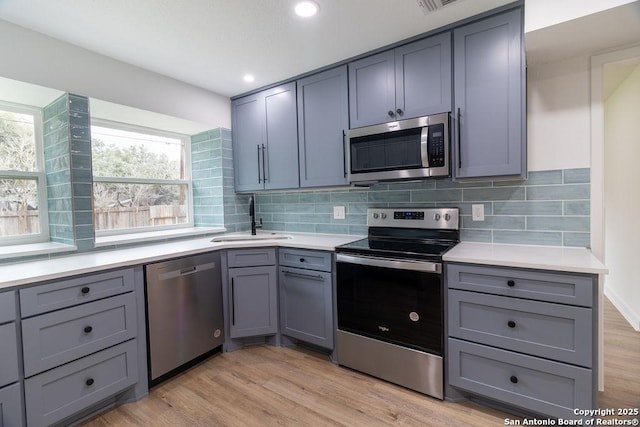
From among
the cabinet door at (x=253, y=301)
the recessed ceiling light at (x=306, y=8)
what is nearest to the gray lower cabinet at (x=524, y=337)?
the cabinet door at (x=253, y=301)

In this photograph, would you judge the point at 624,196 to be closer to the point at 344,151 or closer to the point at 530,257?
the point at 530,257

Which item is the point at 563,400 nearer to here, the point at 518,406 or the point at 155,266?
the point at 518,406

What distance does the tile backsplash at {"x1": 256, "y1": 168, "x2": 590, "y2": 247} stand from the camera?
6.15 feet

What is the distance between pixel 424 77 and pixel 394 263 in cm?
126

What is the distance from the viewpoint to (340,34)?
2004mm

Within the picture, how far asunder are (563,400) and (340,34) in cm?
242

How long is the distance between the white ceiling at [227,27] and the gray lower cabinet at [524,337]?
5.04ft

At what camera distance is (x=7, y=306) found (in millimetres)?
1411

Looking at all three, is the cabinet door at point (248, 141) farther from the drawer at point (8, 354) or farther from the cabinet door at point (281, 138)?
the drawer at point (8, 354)

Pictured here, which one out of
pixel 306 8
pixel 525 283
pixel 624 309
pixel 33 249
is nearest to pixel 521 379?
pixel 525 283

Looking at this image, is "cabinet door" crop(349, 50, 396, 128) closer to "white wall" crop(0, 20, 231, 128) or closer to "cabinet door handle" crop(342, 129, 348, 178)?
"cabinet door handle" crop(342, 129, 348, 178)

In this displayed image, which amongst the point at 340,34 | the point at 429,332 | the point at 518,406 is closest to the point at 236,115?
the point at 340,34

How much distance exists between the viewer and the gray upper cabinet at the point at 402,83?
1.98 meters

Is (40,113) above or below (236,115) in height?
below
